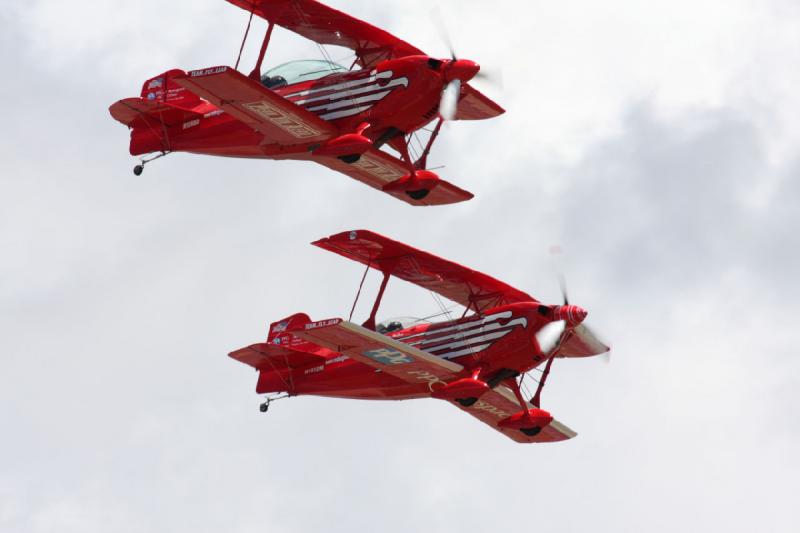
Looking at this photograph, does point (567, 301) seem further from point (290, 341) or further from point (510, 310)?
point (290, 341)

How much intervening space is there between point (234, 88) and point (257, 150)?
2.43m

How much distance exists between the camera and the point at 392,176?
3008 cm

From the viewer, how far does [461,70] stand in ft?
92.6

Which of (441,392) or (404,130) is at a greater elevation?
(404,130)

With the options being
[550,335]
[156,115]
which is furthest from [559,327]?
[156,115]

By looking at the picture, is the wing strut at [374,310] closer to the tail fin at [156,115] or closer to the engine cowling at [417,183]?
the engine cowling at [417,183]

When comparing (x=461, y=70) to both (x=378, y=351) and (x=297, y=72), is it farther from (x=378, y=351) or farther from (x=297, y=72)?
(x=378, y=351)

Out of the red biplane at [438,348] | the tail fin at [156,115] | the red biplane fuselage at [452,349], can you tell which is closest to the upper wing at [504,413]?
the red biplane at [438,348]

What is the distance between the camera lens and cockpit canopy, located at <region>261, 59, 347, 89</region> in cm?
2967

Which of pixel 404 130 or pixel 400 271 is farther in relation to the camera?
pixel 400 271

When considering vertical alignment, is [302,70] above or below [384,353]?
above

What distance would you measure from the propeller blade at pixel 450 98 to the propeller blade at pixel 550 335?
3893 mm

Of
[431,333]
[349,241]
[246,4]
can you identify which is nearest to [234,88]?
[246,4]

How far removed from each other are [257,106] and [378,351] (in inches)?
176
